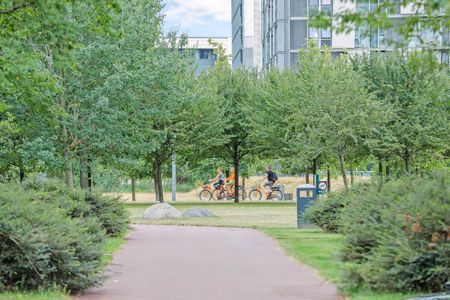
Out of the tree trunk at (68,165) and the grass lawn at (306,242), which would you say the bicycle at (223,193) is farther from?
the tree trunk at (68,165)

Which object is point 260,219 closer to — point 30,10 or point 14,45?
point 14,45

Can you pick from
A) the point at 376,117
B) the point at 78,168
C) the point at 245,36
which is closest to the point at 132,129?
the point at 78,168

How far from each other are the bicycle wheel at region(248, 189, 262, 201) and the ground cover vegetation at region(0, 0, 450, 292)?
2050 mm

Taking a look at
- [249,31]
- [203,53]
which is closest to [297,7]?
[249,31]

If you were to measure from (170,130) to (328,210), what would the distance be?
978 inches

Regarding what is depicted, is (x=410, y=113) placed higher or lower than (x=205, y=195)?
higher

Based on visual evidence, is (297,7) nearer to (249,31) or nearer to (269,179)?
(269,179)

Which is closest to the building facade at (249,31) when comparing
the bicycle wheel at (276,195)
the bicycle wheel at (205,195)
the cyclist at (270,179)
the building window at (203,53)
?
the building window at (203,53)

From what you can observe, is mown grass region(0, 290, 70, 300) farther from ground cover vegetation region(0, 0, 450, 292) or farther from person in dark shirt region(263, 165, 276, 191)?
person in dark shirt region(263, 165, 276, 191)

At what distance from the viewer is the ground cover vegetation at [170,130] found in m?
12.3

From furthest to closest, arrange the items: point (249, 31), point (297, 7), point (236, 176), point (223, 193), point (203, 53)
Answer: point (203, 53), point (249, 31), point (297, 7), point (223, 193), point (236, 176)

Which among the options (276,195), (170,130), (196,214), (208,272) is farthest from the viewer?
(276,195)

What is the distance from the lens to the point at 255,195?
57.6m

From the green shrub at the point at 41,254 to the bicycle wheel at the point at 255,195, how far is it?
43.9 meters
